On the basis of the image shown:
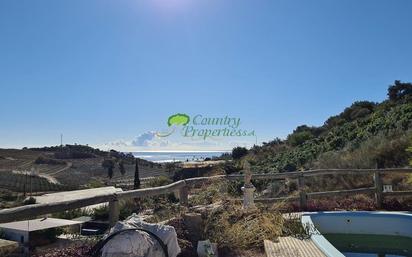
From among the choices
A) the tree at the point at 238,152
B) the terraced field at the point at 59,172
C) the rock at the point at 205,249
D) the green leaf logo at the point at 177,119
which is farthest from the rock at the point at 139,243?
the tree at the point at 238,152

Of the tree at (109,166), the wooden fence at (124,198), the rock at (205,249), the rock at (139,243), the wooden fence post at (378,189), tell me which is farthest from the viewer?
the tree at (109,166)

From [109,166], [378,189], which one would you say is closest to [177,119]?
[378,189]

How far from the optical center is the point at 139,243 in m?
4.01

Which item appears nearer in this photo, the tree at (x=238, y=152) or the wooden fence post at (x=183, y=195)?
the wooden fence post at (x=183, y=195)

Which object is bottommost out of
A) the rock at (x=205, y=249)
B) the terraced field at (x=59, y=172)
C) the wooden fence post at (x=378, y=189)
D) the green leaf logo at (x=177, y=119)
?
the rock at (x=205, y=249)

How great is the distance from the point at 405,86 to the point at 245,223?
1130 inches

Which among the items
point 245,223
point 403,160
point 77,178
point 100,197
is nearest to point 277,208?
point 245,223

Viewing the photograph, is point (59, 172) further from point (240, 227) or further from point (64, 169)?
point (240, 227)

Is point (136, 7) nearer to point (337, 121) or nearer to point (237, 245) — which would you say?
point (237, 245)

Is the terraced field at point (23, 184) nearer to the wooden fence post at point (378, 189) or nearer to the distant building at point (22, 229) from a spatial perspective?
the distant building at point (22, 229)

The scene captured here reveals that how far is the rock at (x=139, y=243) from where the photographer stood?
155 inches

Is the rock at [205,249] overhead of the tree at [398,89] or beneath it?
beneath

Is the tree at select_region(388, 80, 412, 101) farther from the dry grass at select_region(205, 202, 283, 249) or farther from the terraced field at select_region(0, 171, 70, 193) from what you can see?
the dry grass at select_region(205, 202, 283, 249)

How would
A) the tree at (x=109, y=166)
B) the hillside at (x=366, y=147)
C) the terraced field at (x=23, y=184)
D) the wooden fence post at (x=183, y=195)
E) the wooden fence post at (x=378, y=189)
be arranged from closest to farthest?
1. the wooden fence post at (x=183, y=195)
2. the wooden fence post at (x=378, y=189)
3. the hillside at (x=366, y=147)
4. the terraced field at (x=23, y=184)
5. the tree at (x=109, y=166)
